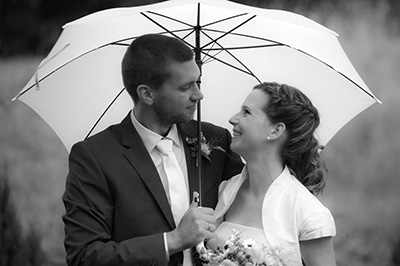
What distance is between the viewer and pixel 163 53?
3.74 meters

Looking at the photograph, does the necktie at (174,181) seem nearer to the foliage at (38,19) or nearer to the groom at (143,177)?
the groom at (143,177)

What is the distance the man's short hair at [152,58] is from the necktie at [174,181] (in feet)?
0.87

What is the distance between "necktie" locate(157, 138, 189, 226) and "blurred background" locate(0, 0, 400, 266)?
256 cm

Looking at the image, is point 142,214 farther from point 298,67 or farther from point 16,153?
point 16,153

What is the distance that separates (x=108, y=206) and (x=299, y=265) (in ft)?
2.90

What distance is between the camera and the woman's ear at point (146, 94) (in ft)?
12.3

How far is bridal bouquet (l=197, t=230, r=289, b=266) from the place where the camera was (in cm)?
352

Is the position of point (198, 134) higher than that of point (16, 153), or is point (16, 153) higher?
point (198, 134)

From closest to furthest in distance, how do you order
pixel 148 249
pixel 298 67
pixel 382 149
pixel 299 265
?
pixel 148 249, pixel 299 265, pixel 298 67, pixel 382 149

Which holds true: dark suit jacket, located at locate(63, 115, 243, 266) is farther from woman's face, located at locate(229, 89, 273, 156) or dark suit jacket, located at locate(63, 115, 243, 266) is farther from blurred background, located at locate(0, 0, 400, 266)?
blurred background, located at locate(0, 0, 400, 266)

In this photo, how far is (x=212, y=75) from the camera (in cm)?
438

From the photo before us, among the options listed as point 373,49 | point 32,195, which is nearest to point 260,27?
point 373,49

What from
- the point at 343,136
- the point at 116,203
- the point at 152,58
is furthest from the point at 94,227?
the point at 343,136

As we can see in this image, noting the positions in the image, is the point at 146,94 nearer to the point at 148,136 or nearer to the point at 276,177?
the point at 148,136
